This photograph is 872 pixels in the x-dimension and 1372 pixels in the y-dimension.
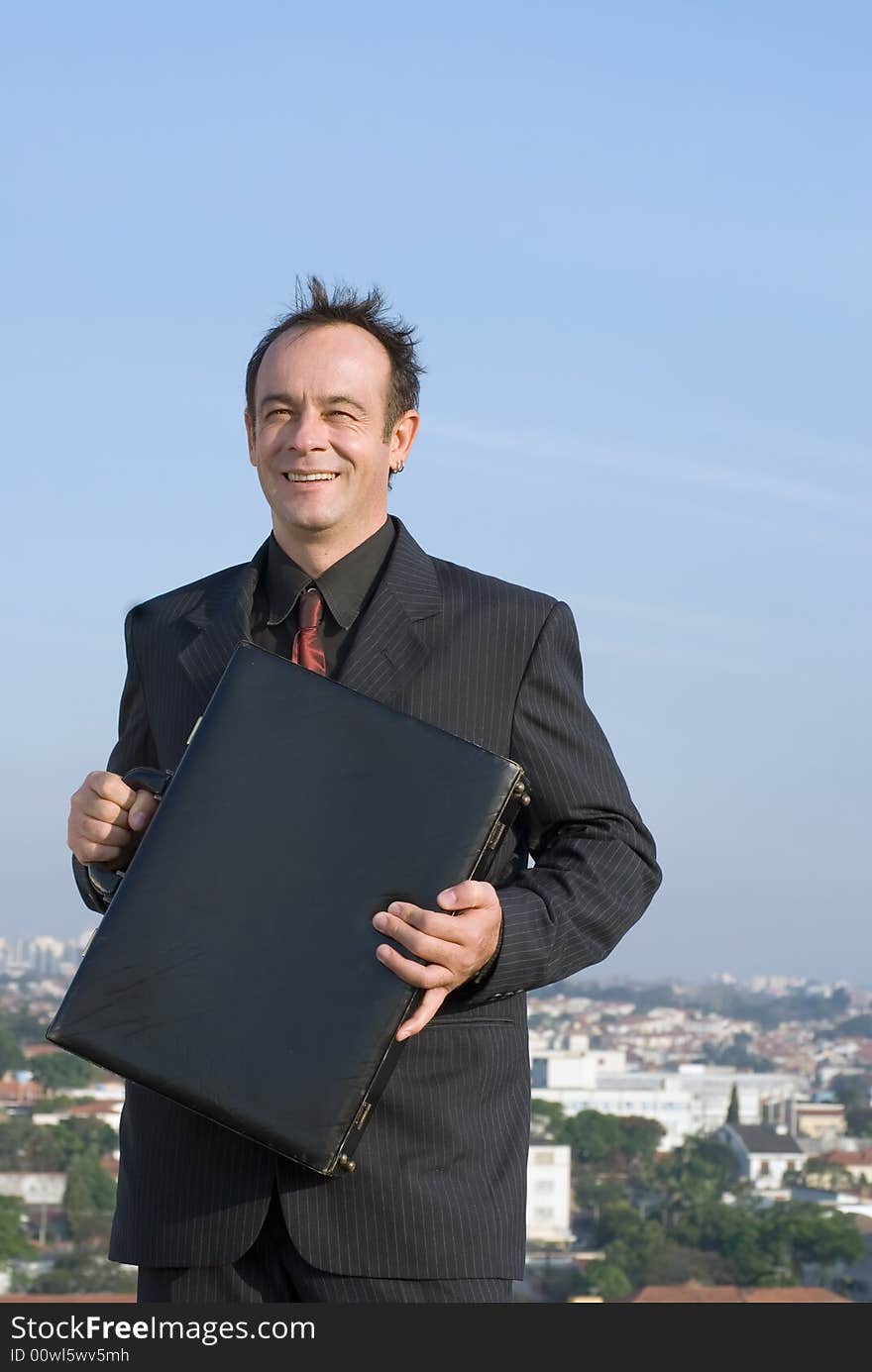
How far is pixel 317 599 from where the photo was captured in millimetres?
2537

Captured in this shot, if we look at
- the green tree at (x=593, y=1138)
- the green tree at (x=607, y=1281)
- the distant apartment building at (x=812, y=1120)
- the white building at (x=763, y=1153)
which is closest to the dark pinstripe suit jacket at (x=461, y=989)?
the green tree at (x=607, y=1281)

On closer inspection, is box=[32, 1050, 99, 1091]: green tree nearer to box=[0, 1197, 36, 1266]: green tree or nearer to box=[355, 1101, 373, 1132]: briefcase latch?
box=[0, 1197, 36, 1266]: green tree

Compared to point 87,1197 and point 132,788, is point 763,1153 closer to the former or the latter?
point 87,1197

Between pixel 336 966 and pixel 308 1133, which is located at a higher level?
pixel 336 966

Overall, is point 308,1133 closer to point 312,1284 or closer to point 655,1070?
point 312,1284

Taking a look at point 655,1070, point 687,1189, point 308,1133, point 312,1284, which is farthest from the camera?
point 655,1070

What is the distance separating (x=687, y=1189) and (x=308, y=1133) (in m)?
59.0

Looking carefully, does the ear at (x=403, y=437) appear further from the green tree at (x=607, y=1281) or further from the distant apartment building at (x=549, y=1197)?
the distant apartment building at (x=549, y=1197)

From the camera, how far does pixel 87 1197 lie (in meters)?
51.3

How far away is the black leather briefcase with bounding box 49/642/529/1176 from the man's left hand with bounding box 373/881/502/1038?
2cm

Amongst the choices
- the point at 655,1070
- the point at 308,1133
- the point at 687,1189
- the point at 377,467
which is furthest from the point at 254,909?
the point at 655,1070

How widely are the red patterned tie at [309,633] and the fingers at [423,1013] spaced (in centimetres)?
56

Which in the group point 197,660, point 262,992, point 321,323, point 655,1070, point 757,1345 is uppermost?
point 655,1070

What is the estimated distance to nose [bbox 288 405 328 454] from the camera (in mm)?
2457
